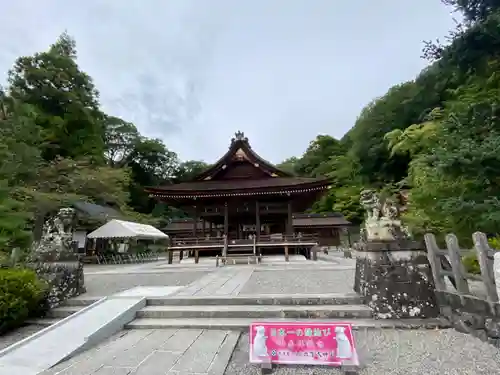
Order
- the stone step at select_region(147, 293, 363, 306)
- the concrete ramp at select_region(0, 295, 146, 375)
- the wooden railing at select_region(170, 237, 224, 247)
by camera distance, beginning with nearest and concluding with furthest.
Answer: the concrete ramp at select_region(0, 295, 146, 375)
the stone step at select_region(147, 293, 363, 306)
the wooden railing at select_region(170, 237, 224, 247)

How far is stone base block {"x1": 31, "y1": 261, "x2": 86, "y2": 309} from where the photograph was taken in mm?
5031

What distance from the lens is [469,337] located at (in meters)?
3.52

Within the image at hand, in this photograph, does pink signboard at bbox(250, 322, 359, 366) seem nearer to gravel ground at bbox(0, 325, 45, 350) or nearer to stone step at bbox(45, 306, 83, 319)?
gravel ground at bbox(0, 325, 45, 350)

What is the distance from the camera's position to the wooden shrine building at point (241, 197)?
43.7 ft

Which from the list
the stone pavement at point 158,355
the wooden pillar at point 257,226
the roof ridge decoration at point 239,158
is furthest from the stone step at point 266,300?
the roof ridge decoration at point 239,158

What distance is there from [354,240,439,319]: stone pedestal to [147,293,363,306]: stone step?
342 mm

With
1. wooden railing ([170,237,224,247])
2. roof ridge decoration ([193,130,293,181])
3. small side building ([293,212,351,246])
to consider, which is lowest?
wooden railing ([170,237,224,247])

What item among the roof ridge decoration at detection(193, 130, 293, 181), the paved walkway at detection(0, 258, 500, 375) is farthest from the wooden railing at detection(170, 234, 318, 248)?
the paved walkway at detection(0, 258, 500, 375)

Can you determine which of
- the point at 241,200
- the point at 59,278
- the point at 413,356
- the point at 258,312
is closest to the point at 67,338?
the point at 59,278

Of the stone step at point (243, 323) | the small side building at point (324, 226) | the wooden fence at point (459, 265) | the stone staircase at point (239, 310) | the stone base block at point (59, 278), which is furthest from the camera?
the small side building at point (324, 226)

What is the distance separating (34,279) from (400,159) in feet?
91.1

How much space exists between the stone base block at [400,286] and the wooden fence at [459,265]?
33 centimetres

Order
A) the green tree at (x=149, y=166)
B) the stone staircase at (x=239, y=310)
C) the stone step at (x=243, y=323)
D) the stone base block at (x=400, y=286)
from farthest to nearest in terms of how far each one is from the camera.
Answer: the green tree at (x=149, y=166) < the stone staircase at (x=239, y=310) < the stone base block at (x=400, y=286) < the stone step at (x=243, y=323)

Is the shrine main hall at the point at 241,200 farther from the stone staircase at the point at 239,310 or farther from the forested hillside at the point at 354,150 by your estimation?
the stone staircase at the point at 239,310
